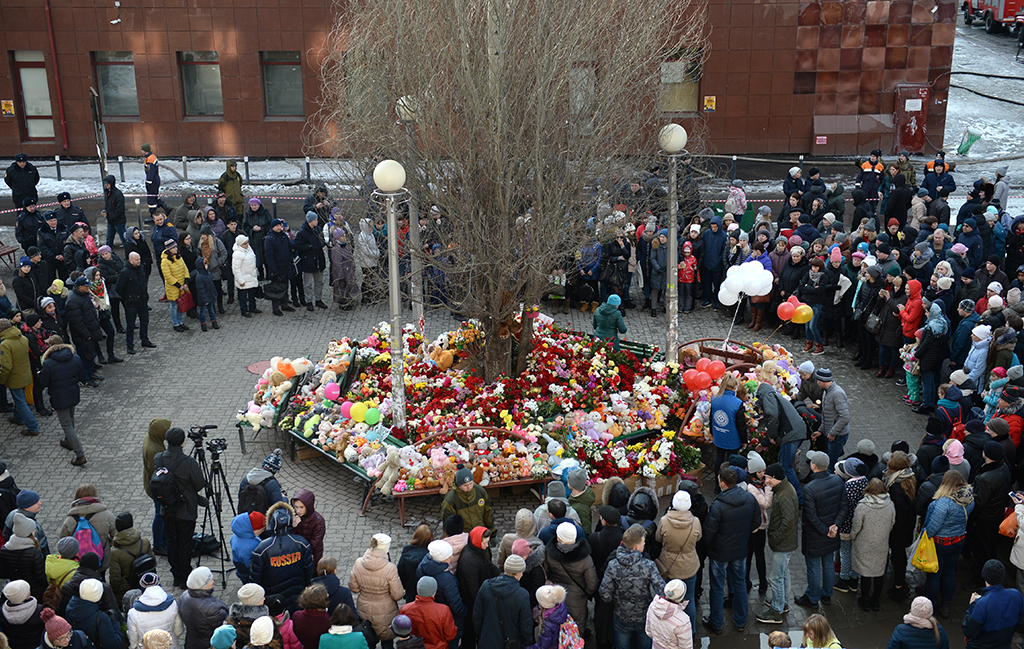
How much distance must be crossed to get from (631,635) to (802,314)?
7.97 m

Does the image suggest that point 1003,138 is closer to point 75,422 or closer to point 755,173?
point 755,173

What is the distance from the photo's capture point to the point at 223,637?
7.69 m

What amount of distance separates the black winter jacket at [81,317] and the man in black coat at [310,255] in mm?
4127

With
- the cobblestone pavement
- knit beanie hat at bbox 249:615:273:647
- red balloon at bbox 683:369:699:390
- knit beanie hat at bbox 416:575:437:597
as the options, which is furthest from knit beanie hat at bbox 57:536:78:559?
red balloon at bbox 683:369:699:390

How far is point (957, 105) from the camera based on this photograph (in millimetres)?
34344

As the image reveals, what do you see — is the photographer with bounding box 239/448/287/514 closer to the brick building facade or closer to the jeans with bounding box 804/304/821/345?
the jeans with bounding box 804/304/821/345

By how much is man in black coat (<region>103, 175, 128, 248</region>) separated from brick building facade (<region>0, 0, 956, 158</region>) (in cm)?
892

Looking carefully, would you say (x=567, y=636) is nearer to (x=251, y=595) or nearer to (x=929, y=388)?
(x=251, y=595)

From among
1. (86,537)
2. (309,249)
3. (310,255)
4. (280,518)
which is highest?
(309,249)

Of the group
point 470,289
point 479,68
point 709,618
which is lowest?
point 709,618

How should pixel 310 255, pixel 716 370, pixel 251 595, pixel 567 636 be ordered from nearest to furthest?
1. pixel 251 595
2. pixel 567 636
3. pixel 716 370
4. pixel 310 255

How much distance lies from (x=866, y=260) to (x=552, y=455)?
696 cm

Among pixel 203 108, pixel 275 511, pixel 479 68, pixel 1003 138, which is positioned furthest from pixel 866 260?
pixel 203 108

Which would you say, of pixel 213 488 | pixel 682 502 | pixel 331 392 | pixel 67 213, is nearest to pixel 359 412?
pixel 331 392
